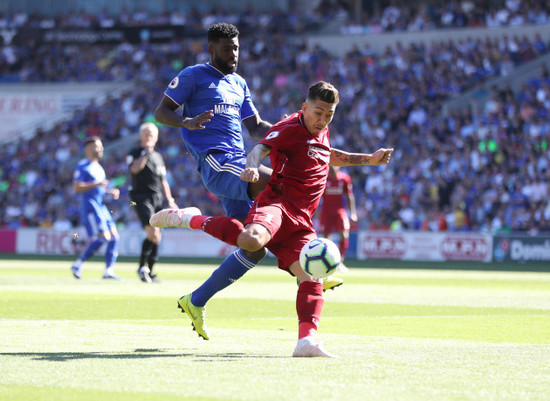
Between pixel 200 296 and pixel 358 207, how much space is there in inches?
975

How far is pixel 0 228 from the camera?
3772 centimetres

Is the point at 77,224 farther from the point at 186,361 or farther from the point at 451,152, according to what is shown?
the point at 186,361

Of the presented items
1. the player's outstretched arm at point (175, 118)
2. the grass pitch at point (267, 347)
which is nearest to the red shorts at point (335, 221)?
the grass pitch at point (267, 347)

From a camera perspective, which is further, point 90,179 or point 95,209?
point 95,209

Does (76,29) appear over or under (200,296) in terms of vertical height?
over

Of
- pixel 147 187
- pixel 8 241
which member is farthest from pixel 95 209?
pixel 8 241

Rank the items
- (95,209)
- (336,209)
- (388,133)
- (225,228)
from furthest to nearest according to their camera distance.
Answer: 1. (388,133)
2. (336,209)
3. (95,209)
4. (225,228)

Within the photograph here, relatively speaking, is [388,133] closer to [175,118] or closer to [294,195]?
[175,118]

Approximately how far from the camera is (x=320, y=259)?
7.30 metres

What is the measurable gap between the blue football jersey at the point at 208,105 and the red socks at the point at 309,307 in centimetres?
170

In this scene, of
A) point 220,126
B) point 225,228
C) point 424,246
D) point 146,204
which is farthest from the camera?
point 424,246

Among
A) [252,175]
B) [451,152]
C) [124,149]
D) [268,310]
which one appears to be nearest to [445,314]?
[268,310]

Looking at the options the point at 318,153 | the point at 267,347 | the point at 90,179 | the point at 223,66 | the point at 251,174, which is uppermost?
the point at 223,66

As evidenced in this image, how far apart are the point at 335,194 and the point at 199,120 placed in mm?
14406
